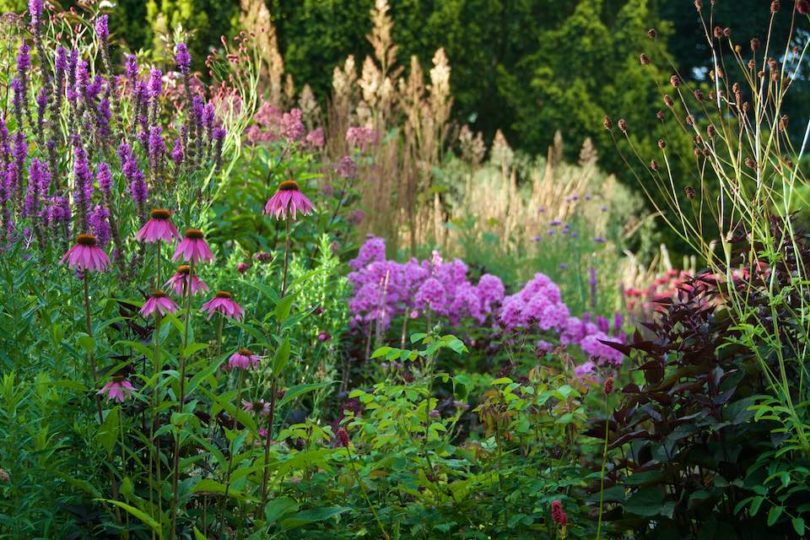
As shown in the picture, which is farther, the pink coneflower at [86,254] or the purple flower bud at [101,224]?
the purple flower bud at [101,224]

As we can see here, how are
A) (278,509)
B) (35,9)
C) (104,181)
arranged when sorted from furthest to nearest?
(35,9) → (104,181) → (278,509)

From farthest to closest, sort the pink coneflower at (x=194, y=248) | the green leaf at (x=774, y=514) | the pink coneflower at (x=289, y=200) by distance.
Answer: the green leaf at (x=774, y=514) → the pink coneflower at (x=289, y=200) → the pink coneflower at (x=194, y=248)

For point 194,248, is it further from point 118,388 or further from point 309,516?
point 309,516

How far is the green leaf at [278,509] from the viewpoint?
2.37 m

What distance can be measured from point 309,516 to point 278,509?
0.29 feet

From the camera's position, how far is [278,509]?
7.85 feet

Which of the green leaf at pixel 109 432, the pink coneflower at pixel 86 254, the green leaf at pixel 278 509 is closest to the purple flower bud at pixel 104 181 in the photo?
the pink coneflower at pixel 86 254

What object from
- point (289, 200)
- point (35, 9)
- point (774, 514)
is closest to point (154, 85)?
point (35, 9)

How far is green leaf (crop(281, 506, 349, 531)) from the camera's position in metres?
2.40

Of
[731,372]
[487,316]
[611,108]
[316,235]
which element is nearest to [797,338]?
[731,372]

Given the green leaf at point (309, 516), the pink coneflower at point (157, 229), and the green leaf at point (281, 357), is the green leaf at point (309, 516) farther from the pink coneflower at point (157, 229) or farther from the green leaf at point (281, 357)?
the pink coneflower at point (157, 229)

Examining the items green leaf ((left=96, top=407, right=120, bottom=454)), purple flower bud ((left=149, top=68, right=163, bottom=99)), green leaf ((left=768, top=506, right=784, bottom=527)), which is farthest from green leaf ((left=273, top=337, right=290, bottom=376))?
purple flower bud ((left=149, top=68, right=163, bottom=99))

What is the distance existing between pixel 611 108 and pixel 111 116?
42.2 feet

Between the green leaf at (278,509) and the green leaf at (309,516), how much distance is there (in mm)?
22
